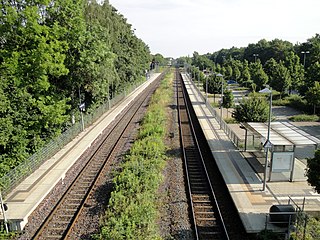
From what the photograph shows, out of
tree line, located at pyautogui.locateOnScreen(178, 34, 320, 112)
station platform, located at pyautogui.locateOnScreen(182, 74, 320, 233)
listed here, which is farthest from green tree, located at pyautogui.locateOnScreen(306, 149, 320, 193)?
tree line, located at pyautogui.locateOnScreen(178, 34, 320, 112)

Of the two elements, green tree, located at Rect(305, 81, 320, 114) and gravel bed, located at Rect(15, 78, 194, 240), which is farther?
green tree, located at Rect(305, 81, 320, 114)

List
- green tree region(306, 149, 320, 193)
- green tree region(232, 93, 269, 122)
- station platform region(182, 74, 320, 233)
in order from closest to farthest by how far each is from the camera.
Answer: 1. green tree region(306, 149, 320, 193)
2. station platform region(182, 74, 320, 233)
3. green tree region(232, 93, 269, 122)

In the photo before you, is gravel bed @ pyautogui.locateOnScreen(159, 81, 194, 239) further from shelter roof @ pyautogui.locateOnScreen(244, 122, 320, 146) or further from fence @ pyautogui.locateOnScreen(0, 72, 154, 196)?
fence @ pyautogui.locateOnScreen(0, 72, 154, 196)

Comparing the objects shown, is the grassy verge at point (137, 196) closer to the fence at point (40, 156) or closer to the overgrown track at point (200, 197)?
the overgrown track at point (200, 197)

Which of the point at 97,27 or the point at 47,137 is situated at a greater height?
the point at 97,27

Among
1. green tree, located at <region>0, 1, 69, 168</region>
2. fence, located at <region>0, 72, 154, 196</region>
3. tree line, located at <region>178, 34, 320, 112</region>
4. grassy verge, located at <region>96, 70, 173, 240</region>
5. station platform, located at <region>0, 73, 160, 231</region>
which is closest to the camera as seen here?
grassy verge, located at <region>96, 70, 173, 240</region>

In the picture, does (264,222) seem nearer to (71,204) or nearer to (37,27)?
(71,204)

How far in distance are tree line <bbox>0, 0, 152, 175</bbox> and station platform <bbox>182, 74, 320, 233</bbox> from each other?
11.9m

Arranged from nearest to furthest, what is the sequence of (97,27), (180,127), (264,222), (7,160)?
1. (264,222)
2. (7,160)
3. (97,27)
4. (180,127)

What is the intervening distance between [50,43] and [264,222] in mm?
17056

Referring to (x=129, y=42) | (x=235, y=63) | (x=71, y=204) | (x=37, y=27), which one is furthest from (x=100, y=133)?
(x=235, y=63)

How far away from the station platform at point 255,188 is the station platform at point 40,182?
931 cm

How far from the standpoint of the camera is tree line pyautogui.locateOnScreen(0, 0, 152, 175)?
18.1 metres

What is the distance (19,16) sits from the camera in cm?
1998
